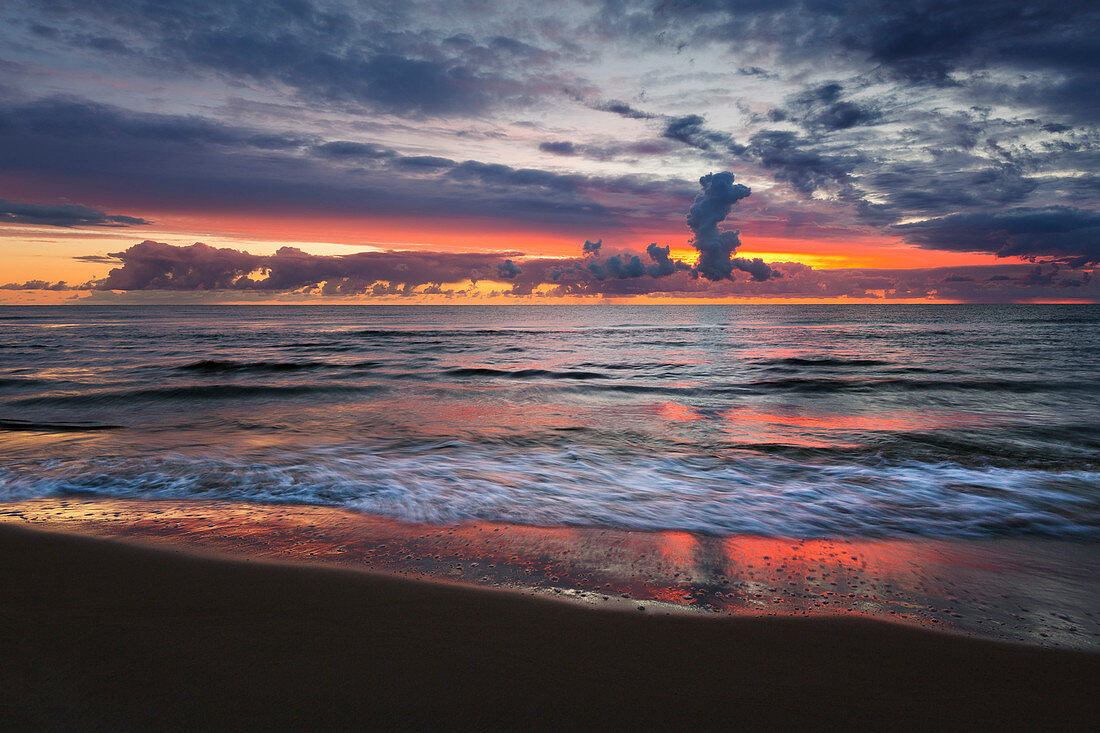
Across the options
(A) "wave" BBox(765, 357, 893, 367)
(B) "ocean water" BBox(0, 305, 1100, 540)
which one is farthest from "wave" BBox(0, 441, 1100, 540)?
(A) "wave" BBox(765, 357, 893, 367)

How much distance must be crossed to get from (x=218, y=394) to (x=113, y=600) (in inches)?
533

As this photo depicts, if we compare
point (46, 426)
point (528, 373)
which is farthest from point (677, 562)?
point (528, 373)

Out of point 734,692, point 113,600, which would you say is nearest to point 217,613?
point 113,600

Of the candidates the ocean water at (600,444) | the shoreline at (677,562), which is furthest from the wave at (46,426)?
the shoreline at (677,562)

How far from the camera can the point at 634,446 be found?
8.84 meters

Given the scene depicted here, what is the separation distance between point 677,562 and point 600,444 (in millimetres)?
4915

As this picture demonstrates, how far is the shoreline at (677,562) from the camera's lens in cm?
329

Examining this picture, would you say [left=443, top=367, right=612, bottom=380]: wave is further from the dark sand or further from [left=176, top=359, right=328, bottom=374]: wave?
the dark sand

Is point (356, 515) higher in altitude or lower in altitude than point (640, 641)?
lower

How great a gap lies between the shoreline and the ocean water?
406 mm

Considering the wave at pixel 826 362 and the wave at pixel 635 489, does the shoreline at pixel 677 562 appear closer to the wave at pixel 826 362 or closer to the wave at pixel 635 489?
the wave at pixel 635 489

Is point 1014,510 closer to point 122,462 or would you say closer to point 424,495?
point 424,495

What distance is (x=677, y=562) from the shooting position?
4082 millimetres

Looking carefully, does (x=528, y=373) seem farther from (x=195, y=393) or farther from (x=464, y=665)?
(x=464, y=665)
